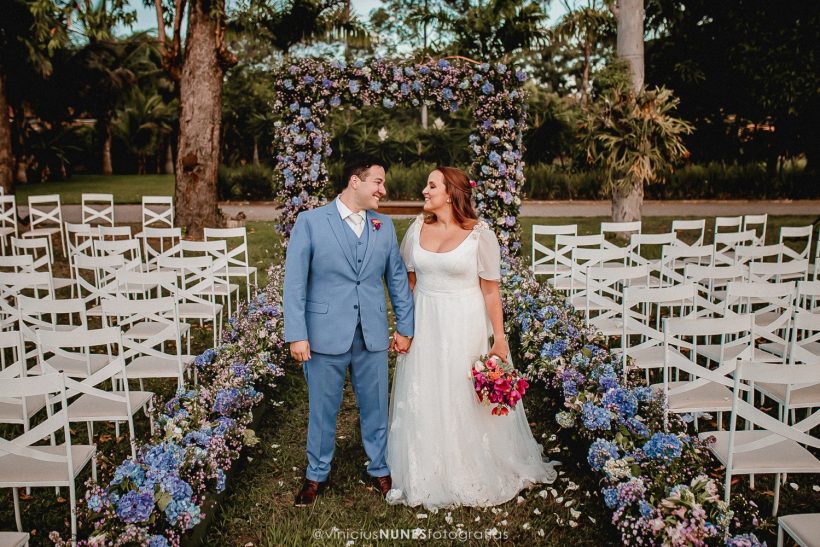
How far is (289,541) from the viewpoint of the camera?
3.18 metres

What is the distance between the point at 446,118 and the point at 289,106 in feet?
51.8

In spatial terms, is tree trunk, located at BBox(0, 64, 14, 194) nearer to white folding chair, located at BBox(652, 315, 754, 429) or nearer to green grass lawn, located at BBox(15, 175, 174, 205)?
green grass lawn, located at BBox(15, 175, 174, 205)

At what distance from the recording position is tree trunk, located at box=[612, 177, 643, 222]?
11.4m

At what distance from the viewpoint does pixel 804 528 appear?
8.03 feet

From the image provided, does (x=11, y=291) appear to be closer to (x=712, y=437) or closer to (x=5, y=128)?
(x=712, y=437)

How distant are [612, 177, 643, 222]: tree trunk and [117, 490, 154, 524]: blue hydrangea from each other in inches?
398

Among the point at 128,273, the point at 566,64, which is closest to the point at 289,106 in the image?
the point at 128,273

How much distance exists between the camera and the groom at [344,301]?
3.15 m

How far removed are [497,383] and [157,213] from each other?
1046 centimetres

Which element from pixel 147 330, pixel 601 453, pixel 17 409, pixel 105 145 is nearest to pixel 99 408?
pixel 17 409

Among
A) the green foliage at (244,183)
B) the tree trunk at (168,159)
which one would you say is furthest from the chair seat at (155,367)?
the tree trunk at (168,159)

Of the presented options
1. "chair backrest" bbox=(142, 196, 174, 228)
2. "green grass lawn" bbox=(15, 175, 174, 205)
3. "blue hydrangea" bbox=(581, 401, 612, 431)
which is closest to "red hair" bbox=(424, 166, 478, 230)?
"blue hydrangea" bbox=(581, 401, 612, 431)

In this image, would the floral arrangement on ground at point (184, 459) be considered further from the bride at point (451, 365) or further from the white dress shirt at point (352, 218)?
the white dress shirt at point (352, 218)

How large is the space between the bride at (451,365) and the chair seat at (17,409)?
1.94m
